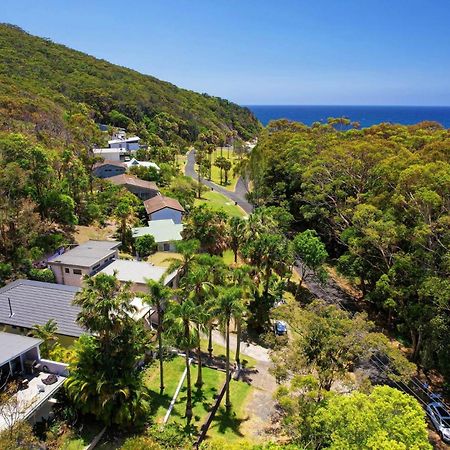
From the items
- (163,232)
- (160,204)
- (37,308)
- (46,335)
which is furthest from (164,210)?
(46,335)

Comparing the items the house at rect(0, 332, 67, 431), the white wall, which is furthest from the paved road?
the house at rect(0, 332, 67, 431)

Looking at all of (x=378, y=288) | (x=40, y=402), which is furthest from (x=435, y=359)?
(x=40, y=402)

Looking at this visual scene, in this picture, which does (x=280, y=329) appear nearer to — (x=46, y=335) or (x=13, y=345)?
(x=46, y=335)

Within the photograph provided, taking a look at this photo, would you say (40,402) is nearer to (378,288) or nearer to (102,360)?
(102,360)

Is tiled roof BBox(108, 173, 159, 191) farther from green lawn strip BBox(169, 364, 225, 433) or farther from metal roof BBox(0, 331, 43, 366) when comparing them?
metal roof BBox(0, 331, 43, 366)

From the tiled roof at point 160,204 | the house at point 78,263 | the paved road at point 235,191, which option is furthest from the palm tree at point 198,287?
the paved road at point 235,191

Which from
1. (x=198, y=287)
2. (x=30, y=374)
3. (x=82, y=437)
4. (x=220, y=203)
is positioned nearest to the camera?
(x=82, y=437)

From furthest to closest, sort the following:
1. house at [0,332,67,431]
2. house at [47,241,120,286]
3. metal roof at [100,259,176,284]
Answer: house at [47,241,120,286]
metal roof at [100,259,176,284]
house at [0,332,67,431]
